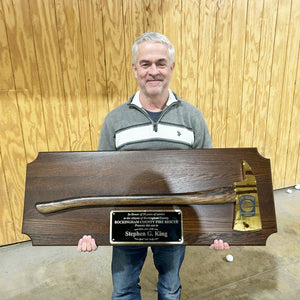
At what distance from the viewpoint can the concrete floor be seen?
195 centimetres

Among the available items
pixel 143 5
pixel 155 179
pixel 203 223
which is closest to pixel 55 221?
pixel 155 179

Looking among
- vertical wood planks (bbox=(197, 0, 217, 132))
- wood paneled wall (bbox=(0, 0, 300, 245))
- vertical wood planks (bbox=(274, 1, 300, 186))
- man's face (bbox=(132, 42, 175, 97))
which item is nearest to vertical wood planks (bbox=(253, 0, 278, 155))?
wood paneled wall (bbox=(0, 0, 300, 245))

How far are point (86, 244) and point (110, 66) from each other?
1.79 m

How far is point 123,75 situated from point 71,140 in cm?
82

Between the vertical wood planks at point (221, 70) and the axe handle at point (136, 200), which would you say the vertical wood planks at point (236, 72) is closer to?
the vertical wood planks at point (221, 70)

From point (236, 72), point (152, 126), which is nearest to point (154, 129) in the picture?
point (152, 126)

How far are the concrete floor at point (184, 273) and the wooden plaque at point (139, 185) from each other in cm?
106

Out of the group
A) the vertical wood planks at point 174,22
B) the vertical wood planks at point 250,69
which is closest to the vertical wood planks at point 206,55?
the vertical wood planks at point 174,22

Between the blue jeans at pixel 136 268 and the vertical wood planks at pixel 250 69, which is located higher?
the vertical wood planks at pixel 250 69

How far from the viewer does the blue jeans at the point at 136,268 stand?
140cm

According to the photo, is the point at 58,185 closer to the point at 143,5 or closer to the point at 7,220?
the point at 7,220

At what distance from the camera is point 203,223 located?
116 cm

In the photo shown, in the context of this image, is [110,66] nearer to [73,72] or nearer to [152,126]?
[73,72]

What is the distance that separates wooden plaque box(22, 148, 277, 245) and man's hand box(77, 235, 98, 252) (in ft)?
0.07
